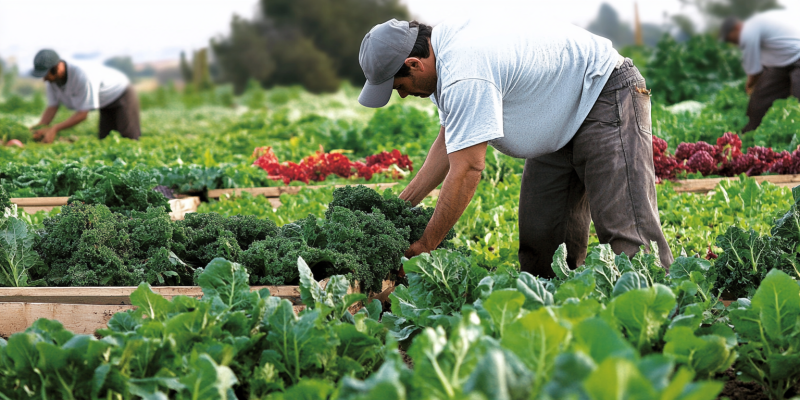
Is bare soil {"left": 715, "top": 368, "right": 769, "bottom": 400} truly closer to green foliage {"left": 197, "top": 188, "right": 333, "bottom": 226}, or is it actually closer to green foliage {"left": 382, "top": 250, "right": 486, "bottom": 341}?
green foliage {"left": 382, "top": 250, "right": 486, "bottom": 341}

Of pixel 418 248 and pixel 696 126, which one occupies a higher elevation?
pixel 418 248

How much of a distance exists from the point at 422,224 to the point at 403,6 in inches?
808

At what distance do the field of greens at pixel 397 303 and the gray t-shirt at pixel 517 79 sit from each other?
64cm

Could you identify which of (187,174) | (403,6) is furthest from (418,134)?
(403,6)

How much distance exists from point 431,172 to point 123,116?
8.46 metres

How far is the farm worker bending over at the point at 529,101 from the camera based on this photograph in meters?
2.78

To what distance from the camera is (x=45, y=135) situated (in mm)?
10523

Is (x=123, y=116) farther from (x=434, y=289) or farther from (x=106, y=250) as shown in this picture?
(x=434, y=289)

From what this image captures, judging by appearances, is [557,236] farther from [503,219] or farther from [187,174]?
[187,174]

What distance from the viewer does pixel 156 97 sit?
72.4ft

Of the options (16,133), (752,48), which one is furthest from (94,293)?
(16,133)

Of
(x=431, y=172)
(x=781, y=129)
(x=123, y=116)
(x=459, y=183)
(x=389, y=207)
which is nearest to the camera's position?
(x=459, y=183)

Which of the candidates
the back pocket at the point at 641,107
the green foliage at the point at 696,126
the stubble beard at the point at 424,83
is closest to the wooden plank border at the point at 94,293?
the stubble beard at the point at 424,83

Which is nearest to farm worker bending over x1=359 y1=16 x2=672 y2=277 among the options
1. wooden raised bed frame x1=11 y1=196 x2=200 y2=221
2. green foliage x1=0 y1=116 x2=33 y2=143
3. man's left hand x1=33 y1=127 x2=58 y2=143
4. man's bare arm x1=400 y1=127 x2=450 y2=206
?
man's bare arm x1=400 y1=127 x2=450 y2=206
